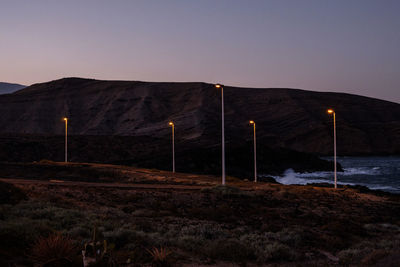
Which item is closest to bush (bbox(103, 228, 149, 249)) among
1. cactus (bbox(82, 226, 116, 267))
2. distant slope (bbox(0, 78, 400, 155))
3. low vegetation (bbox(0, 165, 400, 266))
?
low vegetation (bbox(0, 165, 400, 266))

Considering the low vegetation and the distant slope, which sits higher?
the distant slope

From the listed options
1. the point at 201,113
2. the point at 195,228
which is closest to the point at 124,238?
the point at 195,228

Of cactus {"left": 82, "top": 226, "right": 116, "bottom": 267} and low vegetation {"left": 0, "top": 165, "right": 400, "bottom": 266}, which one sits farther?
low vegetation {"left": 0, "top": 165, "right": 400, "bottom": 266}

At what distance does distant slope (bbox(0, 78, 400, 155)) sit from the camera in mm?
114625

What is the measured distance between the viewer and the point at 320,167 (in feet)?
252

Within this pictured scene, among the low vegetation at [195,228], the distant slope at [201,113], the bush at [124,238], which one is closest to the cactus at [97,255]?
the low vegetation at [195,228]

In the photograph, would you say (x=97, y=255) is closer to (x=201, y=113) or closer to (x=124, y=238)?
(x=124, y=238)

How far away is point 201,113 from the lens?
11669 centimetres

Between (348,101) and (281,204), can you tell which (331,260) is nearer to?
(281,204)

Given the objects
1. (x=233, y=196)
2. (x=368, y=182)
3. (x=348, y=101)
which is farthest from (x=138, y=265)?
(x=348, y=101)

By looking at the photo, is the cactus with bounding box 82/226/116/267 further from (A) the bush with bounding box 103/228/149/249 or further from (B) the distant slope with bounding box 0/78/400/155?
(B) the distant slope with bounding box 0/78/400/155

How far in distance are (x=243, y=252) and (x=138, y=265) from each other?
3011 mm

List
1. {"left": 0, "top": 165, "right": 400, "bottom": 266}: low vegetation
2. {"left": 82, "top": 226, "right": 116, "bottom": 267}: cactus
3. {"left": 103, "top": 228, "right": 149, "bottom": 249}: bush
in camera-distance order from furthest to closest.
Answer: {"left": 103, "top": 228, "right": 149, "bottom": 249}: bush
{"left": 0, "top": 165, "right": 400, "bottom": 266}: low vegetation
{"left": 82, "top": 226, "right": 116, "bottom": 267}: cactus

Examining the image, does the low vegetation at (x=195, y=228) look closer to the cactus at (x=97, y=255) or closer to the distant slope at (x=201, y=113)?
the cactus at (x=97, y=255)
